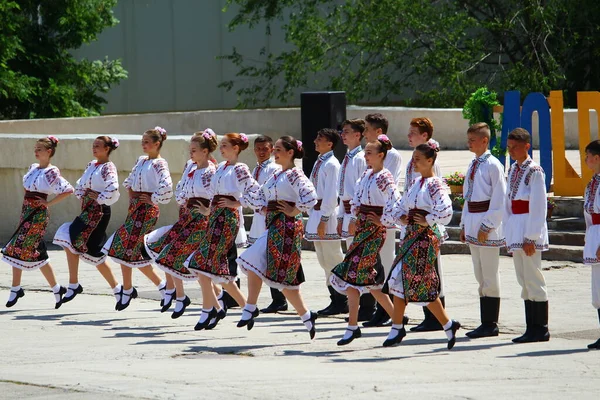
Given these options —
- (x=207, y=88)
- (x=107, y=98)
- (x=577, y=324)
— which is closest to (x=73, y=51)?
(x=107, y=98)

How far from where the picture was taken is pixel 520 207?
31.2 feet

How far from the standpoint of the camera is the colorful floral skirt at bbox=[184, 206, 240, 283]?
1025 centimetres

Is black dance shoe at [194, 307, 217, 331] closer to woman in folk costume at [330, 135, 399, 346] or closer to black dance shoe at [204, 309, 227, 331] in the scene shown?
black dance shoe at [204, 309, 227, 331]

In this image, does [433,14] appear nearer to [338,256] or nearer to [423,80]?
[423,80]

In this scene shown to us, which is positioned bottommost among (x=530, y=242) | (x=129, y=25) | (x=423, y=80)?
(x=530, y=242)

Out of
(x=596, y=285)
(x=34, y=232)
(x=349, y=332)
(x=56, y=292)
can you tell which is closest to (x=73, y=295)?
(x=56, y=292)

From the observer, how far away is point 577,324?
1012 centimetres

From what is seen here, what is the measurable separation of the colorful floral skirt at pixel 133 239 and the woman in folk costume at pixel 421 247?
3.09 meters

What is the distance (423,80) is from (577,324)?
18.4 m

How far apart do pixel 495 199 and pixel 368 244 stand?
113 centimetres

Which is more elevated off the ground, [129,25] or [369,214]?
[129,25]

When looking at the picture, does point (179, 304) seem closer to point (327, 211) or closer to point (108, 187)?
point (108, 187)

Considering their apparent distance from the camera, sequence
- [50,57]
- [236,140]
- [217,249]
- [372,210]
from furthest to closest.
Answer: [50,57], [236,140], [217,249], [372,210]

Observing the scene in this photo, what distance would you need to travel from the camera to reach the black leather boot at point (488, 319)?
9.70 metres
